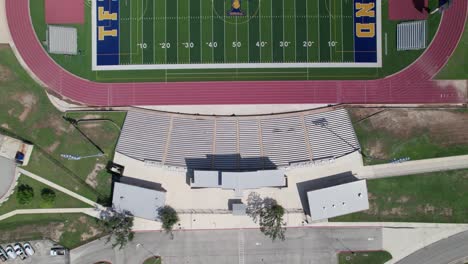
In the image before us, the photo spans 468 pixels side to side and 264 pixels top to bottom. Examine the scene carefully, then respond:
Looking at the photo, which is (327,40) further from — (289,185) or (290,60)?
(289,185)

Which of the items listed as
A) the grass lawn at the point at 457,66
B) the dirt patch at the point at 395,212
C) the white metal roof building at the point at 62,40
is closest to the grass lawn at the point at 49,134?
the white metal roof building at the point at 62,40

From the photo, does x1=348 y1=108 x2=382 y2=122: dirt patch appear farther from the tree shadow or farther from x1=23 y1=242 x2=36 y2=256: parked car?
x1=23 y1=242 x2=36 y2=256: parked car

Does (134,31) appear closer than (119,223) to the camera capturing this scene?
No

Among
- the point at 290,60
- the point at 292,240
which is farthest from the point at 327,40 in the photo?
→ the point at 292,240

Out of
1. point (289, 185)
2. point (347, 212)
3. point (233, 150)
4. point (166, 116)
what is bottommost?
point (347, 212)

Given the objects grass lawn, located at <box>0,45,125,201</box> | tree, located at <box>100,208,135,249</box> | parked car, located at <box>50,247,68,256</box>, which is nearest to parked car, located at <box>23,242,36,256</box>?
parked car, located at <box>50,247,68,256</box>

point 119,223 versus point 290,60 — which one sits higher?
point 290,60
